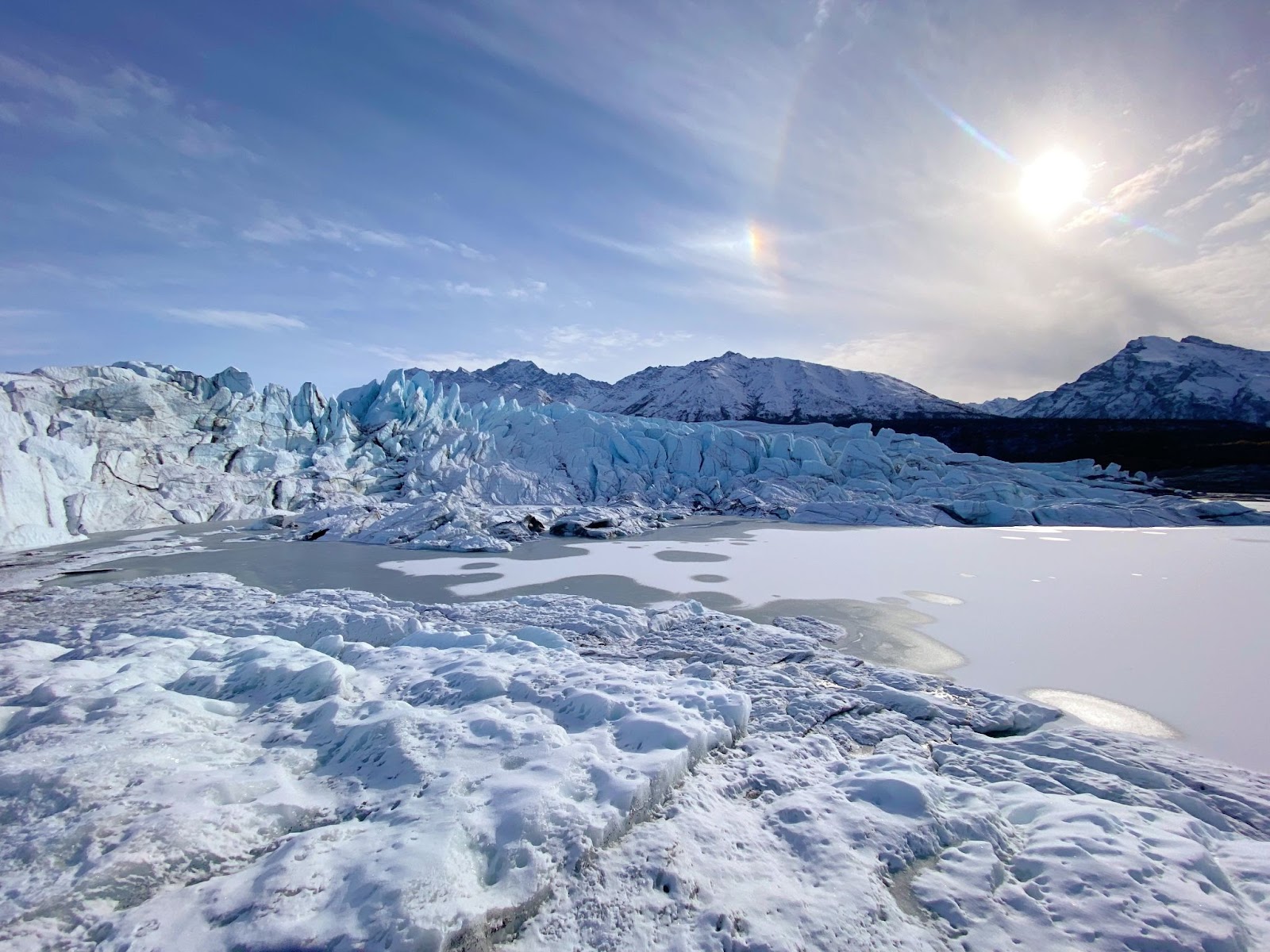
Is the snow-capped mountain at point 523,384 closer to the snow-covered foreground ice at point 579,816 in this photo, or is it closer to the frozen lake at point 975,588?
the frozen lake at point 975,588

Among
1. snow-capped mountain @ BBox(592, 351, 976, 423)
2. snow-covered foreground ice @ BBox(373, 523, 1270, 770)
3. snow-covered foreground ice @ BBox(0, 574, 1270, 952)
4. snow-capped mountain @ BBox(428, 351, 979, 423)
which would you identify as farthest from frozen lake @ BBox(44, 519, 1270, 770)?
snow-capped mountain @ BBox(592, 351, 976, 423)

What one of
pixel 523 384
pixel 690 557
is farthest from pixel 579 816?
pixel 523 384

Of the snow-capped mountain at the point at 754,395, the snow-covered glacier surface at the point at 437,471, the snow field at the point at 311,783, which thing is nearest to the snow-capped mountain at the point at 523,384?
the snow-capped mountain at the point at 754,395

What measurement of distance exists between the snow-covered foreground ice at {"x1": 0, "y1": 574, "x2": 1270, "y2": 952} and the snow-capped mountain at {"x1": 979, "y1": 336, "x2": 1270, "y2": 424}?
85711mm

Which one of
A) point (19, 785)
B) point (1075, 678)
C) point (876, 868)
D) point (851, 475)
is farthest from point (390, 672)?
→ point (851, 475)

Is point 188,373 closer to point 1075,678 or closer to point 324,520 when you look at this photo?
point 324,520

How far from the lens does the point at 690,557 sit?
10750mm

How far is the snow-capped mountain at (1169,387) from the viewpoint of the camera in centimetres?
6994

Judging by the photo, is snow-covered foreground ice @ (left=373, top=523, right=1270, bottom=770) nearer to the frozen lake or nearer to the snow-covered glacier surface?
the frozen lake

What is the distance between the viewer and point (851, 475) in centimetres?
2189

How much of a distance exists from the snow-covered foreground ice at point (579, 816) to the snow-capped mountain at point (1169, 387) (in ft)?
281

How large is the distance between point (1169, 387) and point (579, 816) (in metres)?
107

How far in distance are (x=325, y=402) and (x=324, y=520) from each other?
10.8 metres

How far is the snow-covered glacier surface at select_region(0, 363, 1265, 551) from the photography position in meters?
13.4
